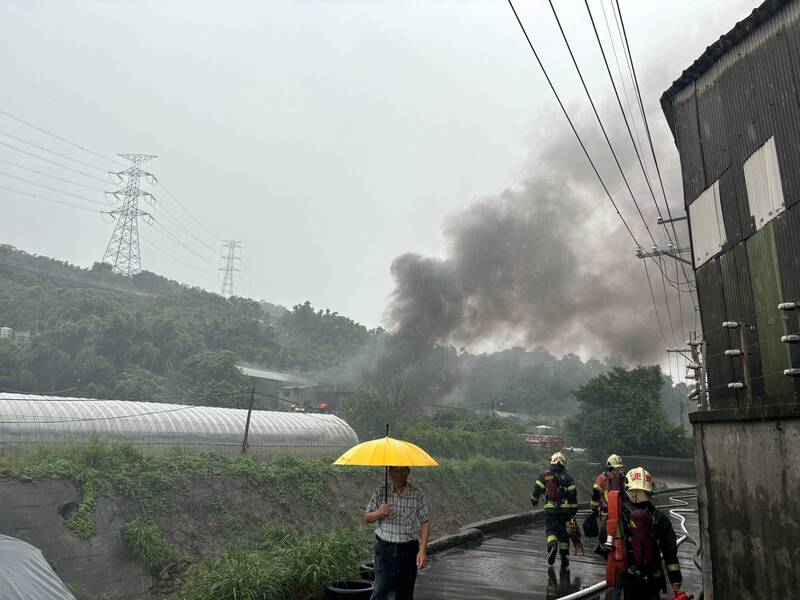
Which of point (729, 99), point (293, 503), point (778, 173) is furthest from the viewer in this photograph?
point (293, 503)

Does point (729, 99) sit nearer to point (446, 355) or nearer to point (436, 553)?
point (436, 553)

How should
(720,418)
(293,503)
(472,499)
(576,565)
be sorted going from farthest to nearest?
(472,499), (293,503), (576,565), (720,418)

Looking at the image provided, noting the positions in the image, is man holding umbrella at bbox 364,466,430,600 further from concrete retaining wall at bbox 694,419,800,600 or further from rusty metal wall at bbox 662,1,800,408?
rusty metal wall at bbox 662,1,800,408

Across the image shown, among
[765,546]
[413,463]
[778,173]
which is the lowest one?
[765,546]

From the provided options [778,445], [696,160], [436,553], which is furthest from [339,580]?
[696,160]

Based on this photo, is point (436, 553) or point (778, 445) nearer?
point (778, 445)

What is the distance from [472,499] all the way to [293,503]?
9420 mm

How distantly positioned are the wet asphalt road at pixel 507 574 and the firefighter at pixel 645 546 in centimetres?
287

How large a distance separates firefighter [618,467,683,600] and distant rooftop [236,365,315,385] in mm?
45161

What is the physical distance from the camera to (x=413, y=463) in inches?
231

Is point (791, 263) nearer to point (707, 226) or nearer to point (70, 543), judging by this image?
point (707, 226)

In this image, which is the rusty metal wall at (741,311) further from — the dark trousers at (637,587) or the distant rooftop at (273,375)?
the distant rooftop at (273,375)

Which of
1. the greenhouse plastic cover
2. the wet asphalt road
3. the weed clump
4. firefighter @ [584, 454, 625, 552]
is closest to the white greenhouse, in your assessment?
the greenhouse plastic cover

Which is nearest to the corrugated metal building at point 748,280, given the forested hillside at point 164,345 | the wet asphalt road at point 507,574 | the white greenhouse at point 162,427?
the wet asphalt road at point 507,574
